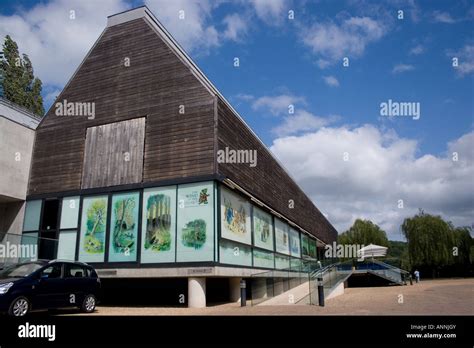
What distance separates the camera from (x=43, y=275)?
10961 mm

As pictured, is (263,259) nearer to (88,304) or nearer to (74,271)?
(88,304)

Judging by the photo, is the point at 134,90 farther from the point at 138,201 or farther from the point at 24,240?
the point at 24,240

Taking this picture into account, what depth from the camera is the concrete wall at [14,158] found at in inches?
738

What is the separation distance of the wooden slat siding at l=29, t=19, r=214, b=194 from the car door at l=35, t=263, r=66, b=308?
640 centimetres

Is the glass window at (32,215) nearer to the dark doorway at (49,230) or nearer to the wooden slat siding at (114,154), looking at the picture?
the dark doorway at (49,230)

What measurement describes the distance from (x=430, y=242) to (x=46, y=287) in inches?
1750

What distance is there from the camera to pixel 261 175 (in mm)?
22625

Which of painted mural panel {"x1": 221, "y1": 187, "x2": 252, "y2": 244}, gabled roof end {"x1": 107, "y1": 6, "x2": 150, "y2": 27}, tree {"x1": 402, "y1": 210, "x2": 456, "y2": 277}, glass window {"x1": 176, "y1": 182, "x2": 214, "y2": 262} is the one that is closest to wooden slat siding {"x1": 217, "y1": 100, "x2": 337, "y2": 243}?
painted mural panel {"x1": 221, "y1": 187, "x2": 252, "y2": 244}

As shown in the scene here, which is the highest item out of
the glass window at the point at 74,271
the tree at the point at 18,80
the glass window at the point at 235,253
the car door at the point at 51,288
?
the tree at the point at 18,80

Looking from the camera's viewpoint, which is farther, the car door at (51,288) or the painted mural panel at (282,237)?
the painted mural panel at (282,237)

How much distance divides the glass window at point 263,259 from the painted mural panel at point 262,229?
0.36m

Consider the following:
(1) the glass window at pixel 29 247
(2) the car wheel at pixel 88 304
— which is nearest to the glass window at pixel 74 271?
(2) the car wheel at pixel 88 304

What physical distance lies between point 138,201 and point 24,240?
5399 mm

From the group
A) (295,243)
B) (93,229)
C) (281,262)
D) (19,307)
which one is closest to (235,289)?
(281,262)
